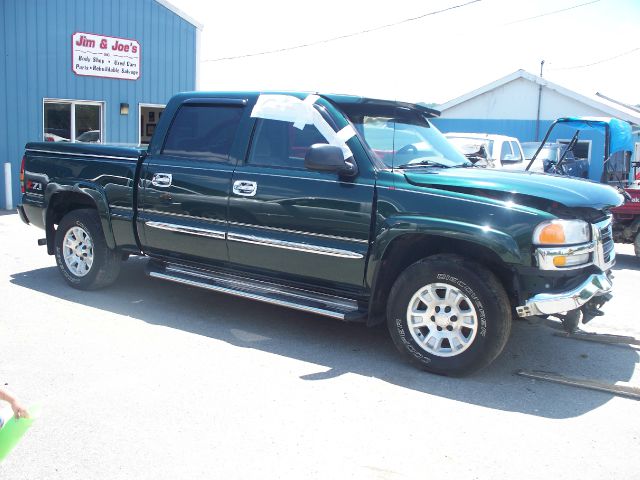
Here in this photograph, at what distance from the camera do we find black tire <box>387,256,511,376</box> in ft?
15.5

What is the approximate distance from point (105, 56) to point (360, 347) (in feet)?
42.4

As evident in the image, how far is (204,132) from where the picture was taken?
20.6 ft

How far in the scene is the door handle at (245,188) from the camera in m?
5.72

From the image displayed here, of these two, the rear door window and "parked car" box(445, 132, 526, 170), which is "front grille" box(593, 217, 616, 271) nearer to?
the rear door window

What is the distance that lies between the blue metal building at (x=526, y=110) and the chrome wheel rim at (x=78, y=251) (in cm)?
2280

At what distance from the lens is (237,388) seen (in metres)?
4.63

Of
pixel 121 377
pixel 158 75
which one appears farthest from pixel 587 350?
pixel 158 75

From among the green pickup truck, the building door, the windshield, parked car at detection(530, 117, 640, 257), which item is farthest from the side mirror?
the building door

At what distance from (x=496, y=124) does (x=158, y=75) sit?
17.4m

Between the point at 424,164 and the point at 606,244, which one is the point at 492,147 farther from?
the point at 606,244

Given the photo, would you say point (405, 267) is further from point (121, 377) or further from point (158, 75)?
point (158, 75)

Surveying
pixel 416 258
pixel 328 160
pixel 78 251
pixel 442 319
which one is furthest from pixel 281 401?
pixel 78 251

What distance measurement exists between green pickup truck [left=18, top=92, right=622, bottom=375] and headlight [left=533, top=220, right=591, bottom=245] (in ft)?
0.04

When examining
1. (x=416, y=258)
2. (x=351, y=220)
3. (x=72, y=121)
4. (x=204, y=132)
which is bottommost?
(x=416, y=258)
